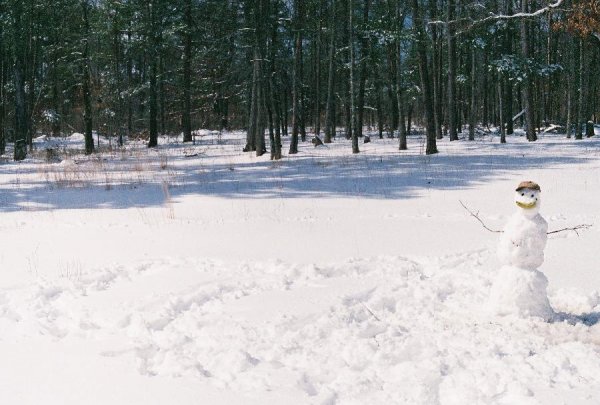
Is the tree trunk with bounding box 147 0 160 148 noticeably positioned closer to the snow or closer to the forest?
the forest

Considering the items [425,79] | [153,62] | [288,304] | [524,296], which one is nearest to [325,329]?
[288,304]

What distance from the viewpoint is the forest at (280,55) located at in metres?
18.9

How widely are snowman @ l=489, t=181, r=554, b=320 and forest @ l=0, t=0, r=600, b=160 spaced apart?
438 inches

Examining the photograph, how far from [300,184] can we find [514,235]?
8352 millimetres

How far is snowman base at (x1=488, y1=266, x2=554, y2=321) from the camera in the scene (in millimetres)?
4078

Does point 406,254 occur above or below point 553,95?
below

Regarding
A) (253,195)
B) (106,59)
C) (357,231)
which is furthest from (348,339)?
(106,59)

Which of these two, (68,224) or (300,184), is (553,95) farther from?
(68,224)

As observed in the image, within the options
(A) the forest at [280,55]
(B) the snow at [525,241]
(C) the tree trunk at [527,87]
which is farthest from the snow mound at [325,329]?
(C) the tree trunk at [527,87]

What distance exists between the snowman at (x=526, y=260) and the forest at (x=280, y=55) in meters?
11.1

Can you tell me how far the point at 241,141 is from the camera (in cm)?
2809

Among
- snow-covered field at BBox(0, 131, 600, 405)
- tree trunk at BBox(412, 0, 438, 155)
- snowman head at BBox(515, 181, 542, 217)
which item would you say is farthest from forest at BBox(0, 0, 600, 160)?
snowman head at BBox(515, 181, 542, 217)

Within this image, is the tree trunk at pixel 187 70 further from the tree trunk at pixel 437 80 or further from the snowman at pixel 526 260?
the snowman at pixel 526 260

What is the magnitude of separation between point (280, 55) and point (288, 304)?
17.4m
